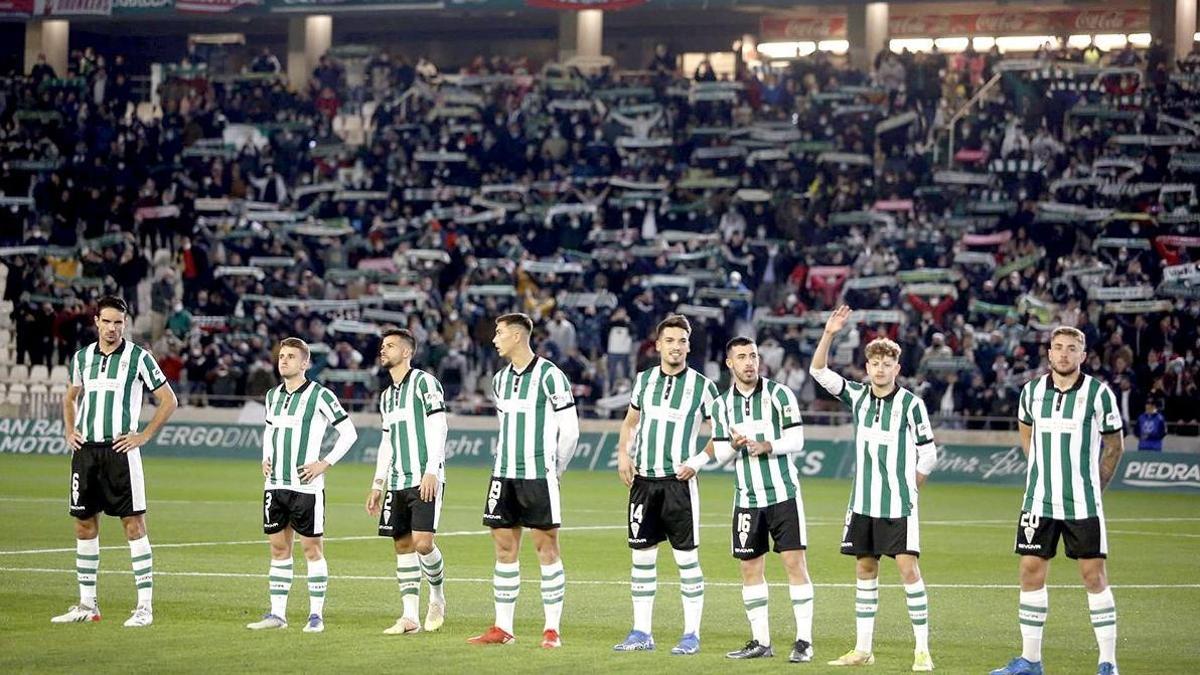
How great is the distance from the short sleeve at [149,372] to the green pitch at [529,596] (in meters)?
1.84

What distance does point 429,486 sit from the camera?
44.7ft

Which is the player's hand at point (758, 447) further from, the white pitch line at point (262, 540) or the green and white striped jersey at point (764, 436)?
the white pitch line at point (262, 540)

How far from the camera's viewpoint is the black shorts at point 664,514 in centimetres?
1316

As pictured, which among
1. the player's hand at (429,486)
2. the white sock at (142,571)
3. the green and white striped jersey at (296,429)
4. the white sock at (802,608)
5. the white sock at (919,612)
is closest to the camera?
the white sock at (919,612)

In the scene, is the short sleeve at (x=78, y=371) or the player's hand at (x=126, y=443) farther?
the short sleeve at (x=78, y=371)

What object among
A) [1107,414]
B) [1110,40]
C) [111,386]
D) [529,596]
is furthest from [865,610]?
[1110,40]

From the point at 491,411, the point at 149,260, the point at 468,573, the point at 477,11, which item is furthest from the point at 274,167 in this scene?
the point at 468,573

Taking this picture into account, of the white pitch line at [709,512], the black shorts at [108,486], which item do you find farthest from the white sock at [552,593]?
the white pitch line at [709,512]

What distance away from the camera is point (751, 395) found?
1315cm

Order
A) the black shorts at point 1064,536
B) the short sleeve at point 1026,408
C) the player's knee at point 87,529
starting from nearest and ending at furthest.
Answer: the black shorts at point 1064,536
the short sleeve at point 1026,408
the player's knee at point 87,529

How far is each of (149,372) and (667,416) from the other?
4.32 metres

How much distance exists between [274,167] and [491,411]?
11.4m

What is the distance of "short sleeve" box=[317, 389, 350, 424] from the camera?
47.1 feet

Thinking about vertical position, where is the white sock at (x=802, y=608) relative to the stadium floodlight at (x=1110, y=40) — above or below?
below
